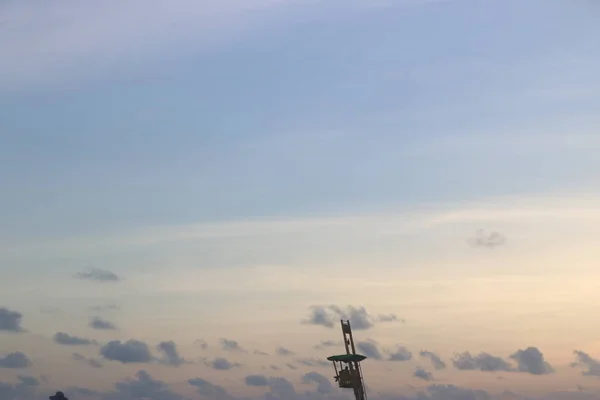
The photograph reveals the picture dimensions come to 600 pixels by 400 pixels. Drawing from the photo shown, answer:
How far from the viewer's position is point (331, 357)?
200m

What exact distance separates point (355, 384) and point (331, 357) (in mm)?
6433

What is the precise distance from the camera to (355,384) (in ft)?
650
